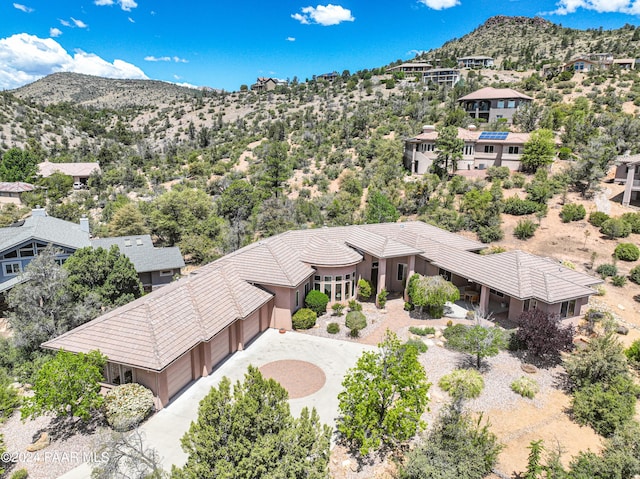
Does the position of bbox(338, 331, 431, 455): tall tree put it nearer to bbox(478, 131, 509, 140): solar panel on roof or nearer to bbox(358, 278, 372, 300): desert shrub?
bbox(358, 278, 372, 300): desert shrub

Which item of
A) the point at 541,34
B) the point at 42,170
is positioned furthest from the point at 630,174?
the point at 541,34

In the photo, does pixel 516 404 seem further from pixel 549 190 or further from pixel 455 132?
pixel 455 132

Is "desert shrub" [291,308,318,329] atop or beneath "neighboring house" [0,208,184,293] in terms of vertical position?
beneath

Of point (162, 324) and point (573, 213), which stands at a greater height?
point (573, 213)

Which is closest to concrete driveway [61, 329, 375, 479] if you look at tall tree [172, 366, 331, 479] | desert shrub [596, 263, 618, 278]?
tall tree [172, 366, 331, 479]

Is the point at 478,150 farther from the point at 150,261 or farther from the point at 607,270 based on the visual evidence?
the point at 150,261

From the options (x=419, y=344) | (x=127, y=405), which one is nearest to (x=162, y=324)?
(x=127, y=405)
